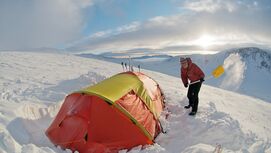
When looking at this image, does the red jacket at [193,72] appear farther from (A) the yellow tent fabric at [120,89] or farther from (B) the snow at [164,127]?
(A) the yellow tent fabric at [120,89]

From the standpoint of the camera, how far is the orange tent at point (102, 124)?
756 centimetres

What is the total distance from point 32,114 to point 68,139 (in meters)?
1.77

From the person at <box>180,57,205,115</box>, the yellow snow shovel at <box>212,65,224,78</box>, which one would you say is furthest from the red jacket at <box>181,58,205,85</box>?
the yellow snow shovel at <box>212,65,224,78</box>

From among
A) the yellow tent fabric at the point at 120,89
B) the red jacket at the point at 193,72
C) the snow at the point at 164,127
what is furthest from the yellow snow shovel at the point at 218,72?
the yellow tent fabric at the point at 120,89

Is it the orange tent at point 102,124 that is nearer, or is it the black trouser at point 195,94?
the orange tent at point 102,124

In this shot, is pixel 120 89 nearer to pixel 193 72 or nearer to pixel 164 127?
pixel 164 127

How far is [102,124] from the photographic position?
768 centimetres

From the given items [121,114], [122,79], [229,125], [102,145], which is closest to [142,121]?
[121,114]

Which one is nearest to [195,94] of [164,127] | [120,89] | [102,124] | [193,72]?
[193,72]

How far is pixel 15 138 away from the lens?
729cm

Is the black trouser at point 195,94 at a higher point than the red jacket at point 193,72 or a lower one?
lower

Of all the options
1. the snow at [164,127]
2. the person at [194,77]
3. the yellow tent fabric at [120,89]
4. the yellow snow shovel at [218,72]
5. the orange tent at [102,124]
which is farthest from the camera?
the yellow snow shovel at [218,72]

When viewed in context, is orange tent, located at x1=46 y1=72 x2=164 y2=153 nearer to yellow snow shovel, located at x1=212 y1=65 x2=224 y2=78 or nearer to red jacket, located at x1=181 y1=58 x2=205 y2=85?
red jacket, located at x1=181 y1=58 x2=205 y2=85

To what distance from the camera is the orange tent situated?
7562mm
